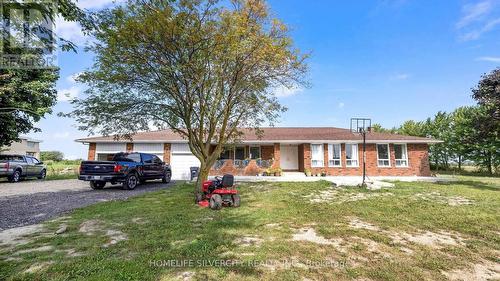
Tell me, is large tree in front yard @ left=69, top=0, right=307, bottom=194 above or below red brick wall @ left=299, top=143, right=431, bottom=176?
above

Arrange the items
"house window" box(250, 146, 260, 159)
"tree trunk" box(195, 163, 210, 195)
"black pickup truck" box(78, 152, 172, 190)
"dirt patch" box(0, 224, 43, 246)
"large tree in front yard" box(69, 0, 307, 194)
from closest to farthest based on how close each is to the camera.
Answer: "dirt patch" box(0, 224, 43, 246)
"large tree in front yard" box(69, 0, 307, 194)
"tree trunk" box(195, 163, 210, 195)
"black pickup truck" box(78, 152, 172, 190)
"house window" box(250, 146, 260, 159)

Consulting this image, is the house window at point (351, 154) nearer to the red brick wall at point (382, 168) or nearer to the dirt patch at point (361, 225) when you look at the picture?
the red brick wall at point (382, 168)

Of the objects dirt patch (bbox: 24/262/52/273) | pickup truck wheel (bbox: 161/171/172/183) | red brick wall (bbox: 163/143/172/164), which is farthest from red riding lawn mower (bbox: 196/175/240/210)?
red brick wall (bbox: 163/143/172/164)

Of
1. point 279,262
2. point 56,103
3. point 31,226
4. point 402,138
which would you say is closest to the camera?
point 279,262

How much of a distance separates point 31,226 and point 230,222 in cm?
473

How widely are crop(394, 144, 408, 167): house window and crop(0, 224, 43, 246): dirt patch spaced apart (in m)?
22.7

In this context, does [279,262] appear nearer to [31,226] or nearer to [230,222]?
[230,222]

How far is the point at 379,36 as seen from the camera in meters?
14.1

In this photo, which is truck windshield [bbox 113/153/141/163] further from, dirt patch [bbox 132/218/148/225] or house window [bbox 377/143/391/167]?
house window [bbox 377/143/391/167]

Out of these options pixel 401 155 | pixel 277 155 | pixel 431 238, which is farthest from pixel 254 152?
pixel 431 238

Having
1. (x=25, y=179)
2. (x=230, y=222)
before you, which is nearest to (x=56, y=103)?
(x=25, y=179)

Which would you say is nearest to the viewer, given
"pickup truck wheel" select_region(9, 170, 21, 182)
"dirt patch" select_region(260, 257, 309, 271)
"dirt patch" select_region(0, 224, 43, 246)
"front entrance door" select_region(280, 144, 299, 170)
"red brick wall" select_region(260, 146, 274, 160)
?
"dirt patch" select_region(260, 257, 309, 271)

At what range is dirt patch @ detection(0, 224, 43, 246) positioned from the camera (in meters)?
4.86

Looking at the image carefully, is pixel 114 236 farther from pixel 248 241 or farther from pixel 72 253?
pixel 248 241
